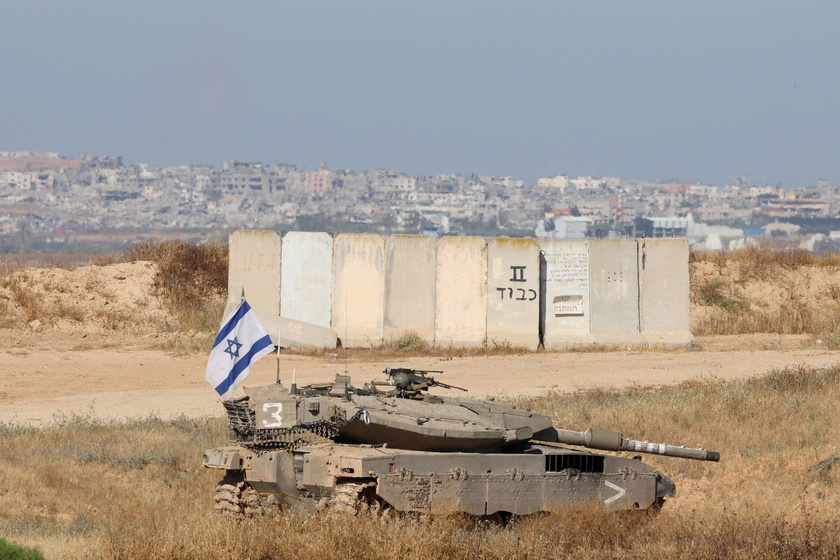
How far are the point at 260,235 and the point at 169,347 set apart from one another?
136 inches

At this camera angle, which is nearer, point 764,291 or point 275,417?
point 275,417

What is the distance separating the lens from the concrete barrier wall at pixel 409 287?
2861 cm

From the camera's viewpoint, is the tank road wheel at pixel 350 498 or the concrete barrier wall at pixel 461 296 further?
the concrete barrier wall at pixel 461 296

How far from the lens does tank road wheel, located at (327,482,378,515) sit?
11.8m

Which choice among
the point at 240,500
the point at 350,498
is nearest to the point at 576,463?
the point at 350,498

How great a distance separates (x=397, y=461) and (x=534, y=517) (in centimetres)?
183

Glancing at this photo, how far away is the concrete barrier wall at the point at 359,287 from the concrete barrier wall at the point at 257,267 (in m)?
1.44

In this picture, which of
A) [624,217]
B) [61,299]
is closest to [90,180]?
[624,217]

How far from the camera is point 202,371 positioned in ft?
84.6

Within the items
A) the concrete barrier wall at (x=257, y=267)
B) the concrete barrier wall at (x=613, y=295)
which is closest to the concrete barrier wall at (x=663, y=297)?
the concrete barrier wall at (x=613, y=295)

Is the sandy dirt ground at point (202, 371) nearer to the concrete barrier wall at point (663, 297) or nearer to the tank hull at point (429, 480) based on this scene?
the concrete barrier wall at point (663, 297)

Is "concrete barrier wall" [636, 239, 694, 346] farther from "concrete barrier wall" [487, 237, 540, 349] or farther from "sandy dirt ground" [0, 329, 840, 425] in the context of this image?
"concrete barrier wall" [487, 237, 540, 349]

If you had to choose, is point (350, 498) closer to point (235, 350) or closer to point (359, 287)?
point (235, 350)

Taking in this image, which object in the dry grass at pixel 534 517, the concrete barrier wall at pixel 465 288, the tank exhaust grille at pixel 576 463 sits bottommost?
the dry grass at pixel 534 517
